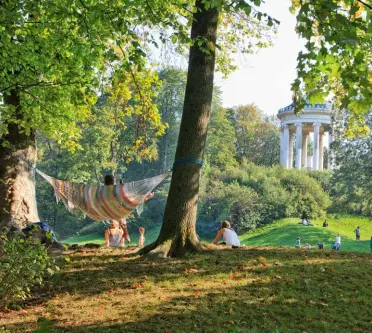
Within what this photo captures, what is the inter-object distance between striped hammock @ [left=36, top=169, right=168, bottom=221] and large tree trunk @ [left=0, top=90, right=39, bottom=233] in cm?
82

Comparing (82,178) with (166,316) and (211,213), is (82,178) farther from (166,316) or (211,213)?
(166,316)

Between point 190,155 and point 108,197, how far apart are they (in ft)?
6.09

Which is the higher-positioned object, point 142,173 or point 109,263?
point 142,173

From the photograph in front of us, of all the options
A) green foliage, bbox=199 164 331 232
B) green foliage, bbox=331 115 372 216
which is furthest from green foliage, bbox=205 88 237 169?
green foliage, bbox=331 115 372 216

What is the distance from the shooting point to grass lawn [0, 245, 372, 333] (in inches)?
173

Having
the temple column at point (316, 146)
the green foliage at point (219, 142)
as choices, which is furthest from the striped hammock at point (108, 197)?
the temple column at point (316, 146)

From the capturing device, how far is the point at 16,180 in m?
8.84

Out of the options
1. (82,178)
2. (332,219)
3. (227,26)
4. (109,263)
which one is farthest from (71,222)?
(109,263)

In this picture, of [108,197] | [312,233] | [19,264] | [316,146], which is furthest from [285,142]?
[19,264]

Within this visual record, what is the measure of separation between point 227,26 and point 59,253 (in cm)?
630

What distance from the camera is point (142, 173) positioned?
4784 centimetres

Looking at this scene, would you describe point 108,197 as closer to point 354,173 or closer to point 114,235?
point 114,235

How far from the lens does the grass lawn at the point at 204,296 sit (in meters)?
4.40

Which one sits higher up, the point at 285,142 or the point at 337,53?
the point at 285,142
